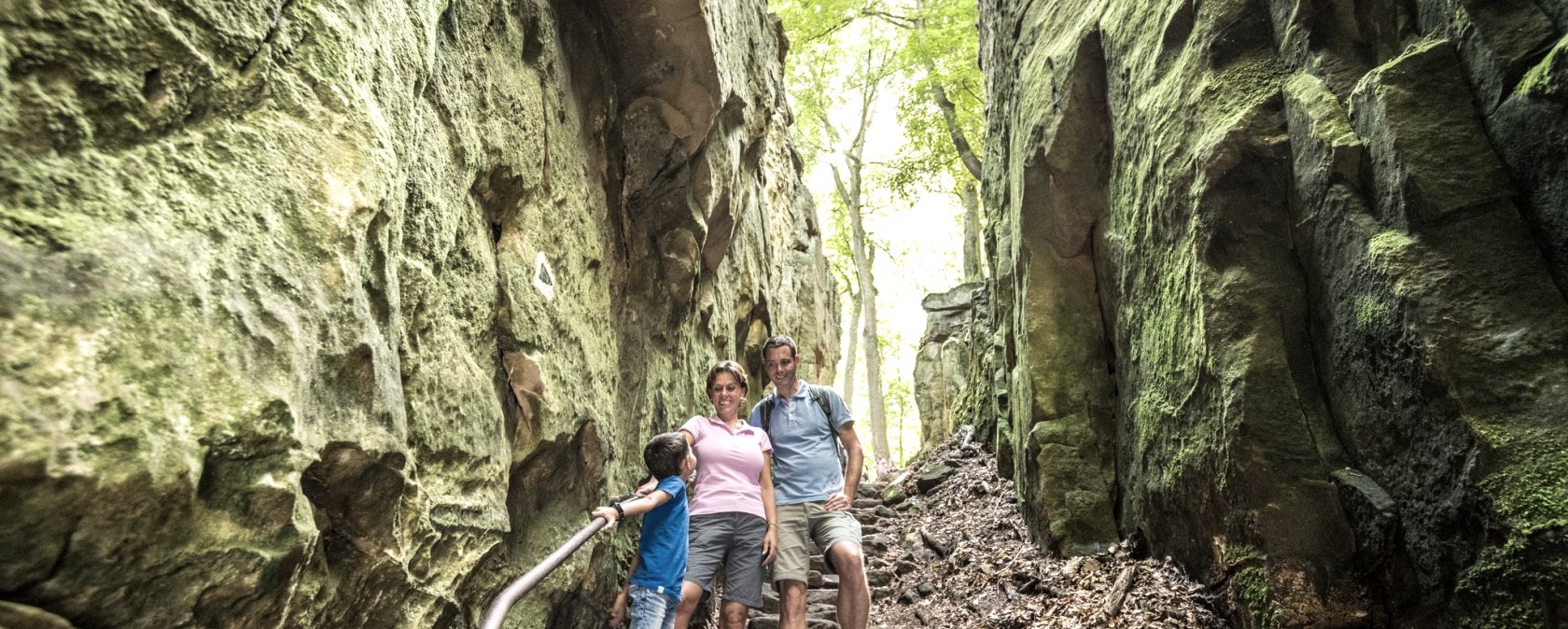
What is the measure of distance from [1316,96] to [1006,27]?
7.13 metres

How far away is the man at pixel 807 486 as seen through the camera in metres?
5.53

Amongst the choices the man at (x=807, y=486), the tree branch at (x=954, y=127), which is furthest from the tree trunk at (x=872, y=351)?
the man at (x=807, y=486)

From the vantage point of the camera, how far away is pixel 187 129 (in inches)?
94.0

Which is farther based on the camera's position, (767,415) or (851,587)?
(767,415)

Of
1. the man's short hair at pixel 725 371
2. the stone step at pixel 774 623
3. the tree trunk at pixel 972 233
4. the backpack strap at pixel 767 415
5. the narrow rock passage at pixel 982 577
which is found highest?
the tree trunk at pixel 972 233

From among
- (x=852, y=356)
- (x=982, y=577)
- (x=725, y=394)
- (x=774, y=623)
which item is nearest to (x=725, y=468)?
(x=725, y=394)

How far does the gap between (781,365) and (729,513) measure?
4.05ft

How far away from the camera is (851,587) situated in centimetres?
554

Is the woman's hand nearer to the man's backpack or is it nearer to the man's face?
the man's backpack

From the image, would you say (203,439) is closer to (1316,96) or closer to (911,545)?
(1316,96)

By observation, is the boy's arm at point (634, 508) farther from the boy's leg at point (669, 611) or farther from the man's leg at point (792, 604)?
the man's leg at point (792, 604)

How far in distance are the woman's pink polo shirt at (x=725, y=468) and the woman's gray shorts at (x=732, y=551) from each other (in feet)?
0.20

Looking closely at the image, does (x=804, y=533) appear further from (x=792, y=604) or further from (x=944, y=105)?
(x=944, y=105)

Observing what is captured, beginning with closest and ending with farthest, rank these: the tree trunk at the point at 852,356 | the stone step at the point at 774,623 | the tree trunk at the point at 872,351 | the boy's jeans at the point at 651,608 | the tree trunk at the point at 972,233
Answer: the boy's jeans at the point at 651,608 < the stone step at the point at 774,623 < the tree trunk at the point at 972,233 < the tree trunk at the point at 872,351 < the tree trunk at the point at 852,356
